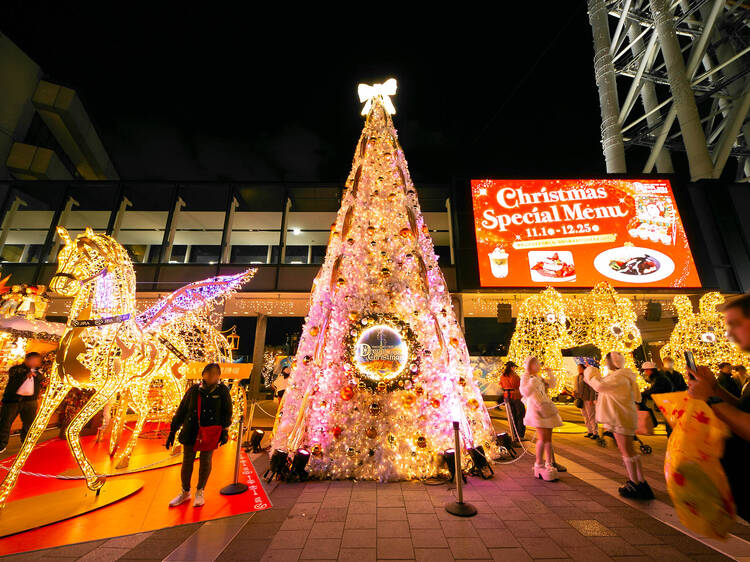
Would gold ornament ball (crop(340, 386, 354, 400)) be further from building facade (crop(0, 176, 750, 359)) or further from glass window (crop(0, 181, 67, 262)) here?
glass window (crop(0, 181, 67, 262))

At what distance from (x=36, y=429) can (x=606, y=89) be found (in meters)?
24.0

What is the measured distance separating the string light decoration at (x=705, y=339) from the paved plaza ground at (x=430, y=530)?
5.18m

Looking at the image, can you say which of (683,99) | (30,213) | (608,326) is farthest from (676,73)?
(30,213)

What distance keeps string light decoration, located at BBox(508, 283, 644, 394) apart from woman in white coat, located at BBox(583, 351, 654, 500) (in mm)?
3365

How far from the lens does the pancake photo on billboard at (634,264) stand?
33.8 ft

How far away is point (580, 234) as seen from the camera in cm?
1080

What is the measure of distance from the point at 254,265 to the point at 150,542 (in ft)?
31.3

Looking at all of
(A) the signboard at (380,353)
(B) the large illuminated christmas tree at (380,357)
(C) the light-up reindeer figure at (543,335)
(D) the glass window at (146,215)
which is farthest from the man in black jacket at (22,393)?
(C) the light-up reindeer figure at (543,335)

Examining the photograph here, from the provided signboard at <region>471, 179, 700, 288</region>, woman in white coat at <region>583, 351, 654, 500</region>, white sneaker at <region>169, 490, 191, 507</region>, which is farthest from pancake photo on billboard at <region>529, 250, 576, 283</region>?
white sneaker at <region>169, 490, 191, 507</region>

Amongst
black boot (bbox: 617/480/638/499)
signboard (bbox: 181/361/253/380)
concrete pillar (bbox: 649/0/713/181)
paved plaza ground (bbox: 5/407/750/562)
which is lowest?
paved plaza ground (bbox: 5/407/750/562)

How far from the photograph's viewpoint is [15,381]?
19.2 ft

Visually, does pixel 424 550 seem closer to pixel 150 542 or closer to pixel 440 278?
pixel 150 542

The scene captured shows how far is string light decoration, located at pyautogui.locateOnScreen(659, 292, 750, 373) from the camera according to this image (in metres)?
7.14

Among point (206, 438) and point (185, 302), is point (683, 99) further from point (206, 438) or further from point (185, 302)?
point (206, 438)
